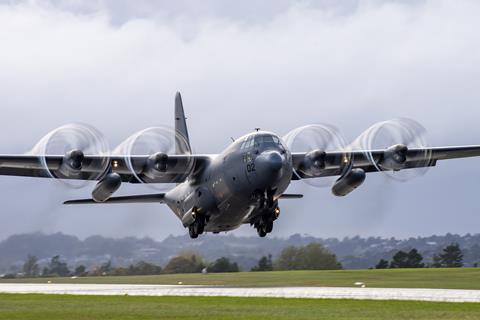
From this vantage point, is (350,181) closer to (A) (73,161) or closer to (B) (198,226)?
(B) (198,226)

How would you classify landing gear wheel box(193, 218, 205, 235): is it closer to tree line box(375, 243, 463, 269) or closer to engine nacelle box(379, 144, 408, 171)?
engine nacelle box(379, 144, 408, 171)

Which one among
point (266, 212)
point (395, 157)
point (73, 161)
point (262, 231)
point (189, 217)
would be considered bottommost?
point (262, 231)

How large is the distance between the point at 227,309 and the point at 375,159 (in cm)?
1909

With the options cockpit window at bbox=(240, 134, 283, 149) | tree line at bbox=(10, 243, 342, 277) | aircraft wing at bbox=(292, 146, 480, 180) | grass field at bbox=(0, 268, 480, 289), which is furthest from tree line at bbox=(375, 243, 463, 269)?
cockpit window at bbox=(240, 134, 283, 149)

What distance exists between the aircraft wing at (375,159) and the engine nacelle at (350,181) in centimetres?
63

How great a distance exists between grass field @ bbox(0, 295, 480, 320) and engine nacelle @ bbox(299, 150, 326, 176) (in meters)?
11.3

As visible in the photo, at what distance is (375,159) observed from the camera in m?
44.3

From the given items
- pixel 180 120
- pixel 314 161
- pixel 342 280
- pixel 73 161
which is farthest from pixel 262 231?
pixel 180 120

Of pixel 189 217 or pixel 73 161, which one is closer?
pixel 73 161

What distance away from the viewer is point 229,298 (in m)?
32.2

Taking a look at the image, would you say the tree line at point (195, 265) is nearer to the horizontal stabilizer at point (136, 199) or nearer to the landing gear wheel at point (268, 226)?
the horizontal stabilizer at point (136, 199)

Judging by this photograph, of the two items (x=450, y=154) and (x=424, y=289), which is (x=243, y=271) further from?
(x=424, y=289)

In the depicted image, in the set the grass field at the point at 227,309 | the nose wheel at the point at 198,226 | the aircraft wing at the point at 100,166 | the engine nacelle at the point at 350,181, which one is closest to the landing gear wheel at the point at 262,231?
the nose wheel at the point at 198,226

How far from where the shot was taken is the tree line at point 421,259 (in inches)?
2426
